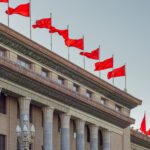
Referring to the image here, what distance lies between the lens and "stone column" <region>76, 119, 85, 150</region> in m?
56.8

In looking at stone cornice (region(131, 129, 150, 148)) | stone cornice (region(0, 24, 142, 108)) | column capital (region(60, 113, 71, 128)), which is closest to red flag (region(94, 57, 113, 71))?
stone cornice (region(0, 24, 142, 108))

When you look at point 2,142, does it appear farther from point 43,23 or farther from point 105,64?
point 105,64

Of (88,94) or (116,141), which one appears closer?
(88,94)

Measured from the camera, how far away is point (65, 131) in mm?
54250

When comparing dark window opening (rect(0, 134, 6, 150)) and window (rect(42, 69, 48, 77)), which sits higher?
window (rect(42, 69, 48, 77))

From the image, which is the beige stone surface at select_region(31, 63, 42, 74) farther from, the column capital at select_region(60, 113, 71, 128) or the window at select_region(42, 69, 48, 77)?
the column capital at select_region(60, 113, 71, 128)

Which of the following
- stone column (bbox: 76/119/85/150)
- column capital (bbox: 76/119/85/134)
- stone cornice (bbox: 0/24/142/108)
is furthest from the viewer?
column capital (bbox: 76/119/85/134)

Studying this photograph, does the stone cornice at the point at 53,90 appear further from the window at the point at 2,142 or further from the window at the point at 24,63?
the window at the point at 2,142

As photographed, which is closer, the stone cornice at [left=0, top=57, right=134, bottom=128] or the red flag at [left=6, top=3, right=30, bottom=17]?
the stone cornice at [left=0, top=57, right=134, bottom=128]

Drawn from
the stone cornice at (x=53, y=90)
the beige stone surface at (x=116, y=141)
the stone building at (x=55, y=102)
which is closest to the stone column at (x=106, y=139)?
the stone building at (x=55, y=102)

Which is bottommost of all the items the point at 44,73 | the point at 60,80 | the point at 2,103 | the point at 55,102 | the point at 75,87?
the point at 2,103

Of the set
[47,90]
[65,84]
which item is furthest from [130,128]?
[47,90]

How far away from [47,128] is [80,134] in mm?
6647

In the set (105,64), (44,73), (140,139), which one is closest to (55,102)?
(44,73)
